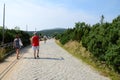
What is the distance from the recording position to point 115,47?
1377cm

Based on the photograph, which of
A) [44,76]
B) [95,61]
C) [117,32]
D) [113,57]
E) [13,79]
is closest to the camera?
[13,79]

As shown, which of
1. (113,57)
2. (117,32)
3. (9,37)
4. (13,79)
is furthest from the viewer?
(9,37)

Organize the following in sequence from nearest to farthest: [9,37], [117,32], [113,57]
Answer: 1. [113,57]
2. [117,32]
3. [9,37]

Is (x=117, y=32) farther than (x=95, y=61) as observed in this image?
No

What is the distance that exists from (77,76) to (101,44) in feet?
17.5

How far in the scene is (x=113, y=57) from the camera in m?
13.5

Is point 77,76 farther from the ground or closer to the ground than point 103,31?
closer to the ground

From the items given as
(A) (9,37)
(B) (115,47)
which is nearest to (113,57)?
(B) (115,47)

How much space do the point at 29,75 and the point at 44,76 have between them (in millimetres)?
725

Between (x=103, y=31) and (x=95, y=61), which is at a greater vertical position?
(x=103, y=31)

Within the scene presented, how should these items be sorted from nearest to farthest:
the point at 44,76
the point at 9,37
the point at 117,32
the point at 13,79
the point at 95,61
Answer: the point at 13,79 < the point at 44,76 < the point at 117,32 < the point at 95,61 < the point at 9,37

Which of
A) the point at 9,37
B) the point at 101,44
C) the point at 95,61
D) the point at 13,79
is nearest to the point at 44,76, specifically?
the point at 13,79

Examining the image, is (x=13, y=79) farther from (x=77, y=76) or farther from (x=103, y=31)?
(x=103, y=31)

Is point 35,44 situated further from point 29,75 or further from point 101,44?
point 29,75
